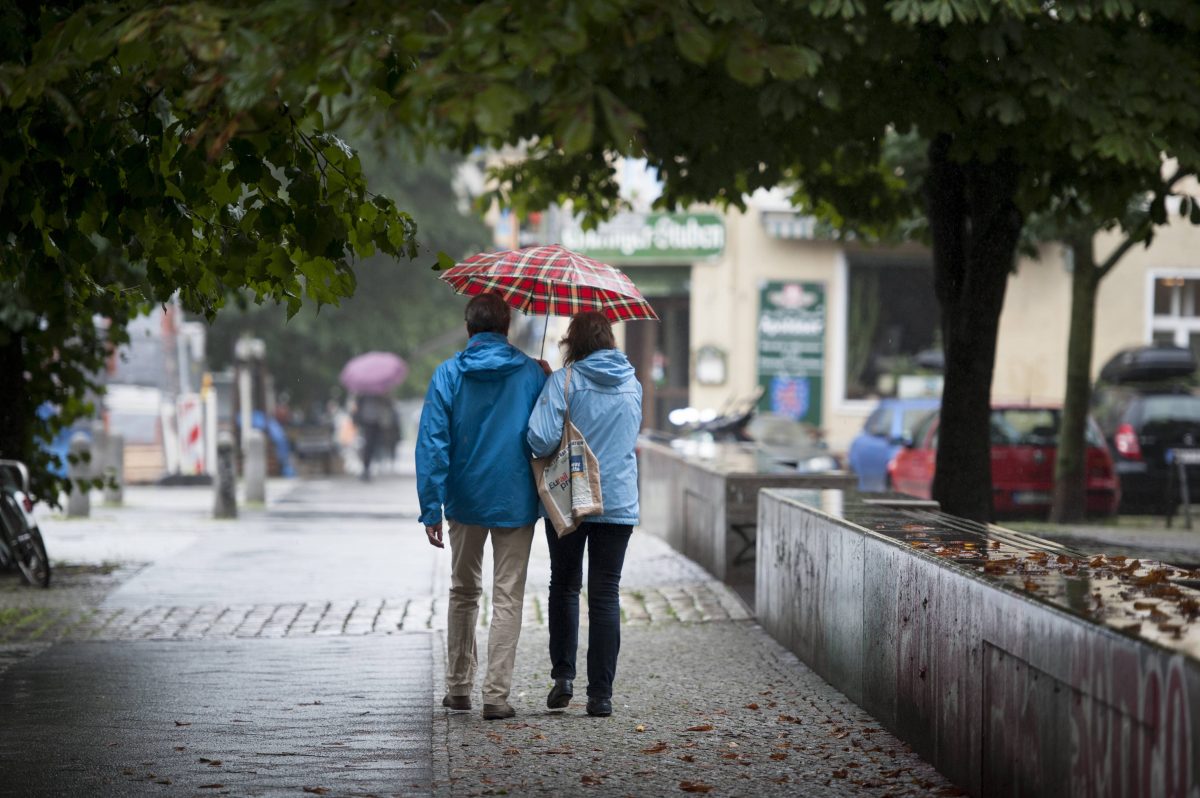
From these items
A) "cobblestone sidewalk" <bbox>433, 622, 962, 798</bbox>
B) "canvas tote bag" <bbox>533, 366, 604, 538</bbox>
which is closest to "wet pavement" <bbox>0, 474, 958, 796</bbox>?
"cobblestone sidewalk" <bbox>433, 622, 962, 798</bbox>

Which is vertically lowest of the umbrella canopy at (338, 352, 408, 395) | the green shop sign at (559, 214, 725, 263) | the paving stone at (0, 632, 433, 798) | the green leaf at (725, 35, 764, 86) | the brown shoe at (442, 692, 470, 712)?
the paving stone at (0, 632, 433, 798)

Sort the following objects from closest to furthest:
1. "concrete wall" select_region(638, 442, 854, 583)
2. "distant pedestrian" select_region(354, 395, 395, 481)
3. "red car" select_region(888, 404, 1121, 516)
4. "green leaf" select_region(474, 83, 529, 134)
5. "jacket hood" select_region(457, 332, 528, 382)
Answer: "green leaf" select_region(474, 83, 529, 134) → "jacket hood" select_region(457, 332, 528, 382) → "concrete wall" select_region(638, 442, 854, 583) → "red car" select_region(888, 404, 1121, 516) → "distant pedestrian" select_region(354, 395, 395, 481)

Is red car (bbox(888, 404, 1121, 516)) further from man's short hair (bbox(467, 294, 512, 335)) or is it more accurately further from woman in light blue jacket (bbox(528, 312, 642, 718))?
man's short hair (bbox(467, 294, 512, 335))

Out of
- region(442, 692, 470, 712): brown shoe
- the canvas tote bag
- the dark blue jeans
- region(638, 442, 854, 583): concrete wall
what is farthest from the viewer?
region(638, 442, 854, 583): concrete wall

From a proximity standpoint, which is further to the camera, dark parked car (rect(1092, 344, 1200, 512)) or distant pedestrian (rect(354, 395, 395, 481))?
distant pedestrian (rect(354, 395, 395, 481))

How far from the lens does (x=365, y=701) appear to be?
8.06 metres

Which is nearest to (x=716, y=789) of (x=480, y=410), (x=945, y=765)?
(x=945, y=765)

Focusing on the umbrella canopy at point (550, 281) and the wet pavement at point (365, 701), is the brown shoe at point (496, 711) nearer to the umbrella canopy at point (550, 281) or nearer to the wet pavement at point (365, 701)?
the wet pavement at point (365, 701)

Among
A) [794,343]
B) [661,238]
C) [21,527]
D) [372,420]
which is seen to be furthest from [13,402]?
[372,420]

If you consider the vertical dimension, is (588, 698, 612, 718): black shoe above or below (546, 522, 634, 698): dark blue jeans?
below

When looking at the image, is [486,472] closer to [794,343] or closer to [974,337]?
[974,337]

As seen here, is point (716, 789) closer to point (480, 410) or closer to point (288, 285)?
point (480, 410)

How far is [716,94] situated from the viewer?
11.7m

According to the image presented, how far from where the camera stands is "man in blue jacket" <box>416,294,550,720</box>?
754 centimetres
